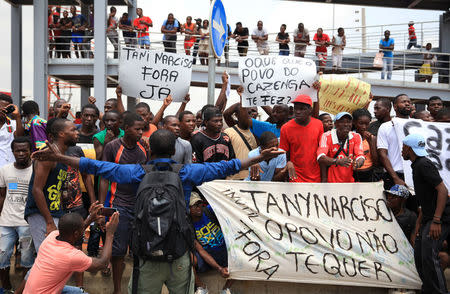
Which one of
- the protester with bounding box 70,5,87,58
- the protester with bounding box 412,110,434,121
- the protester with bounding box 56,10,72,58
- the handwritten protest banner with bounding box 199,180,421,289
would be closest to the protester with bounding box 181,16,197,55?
the protester with bounding box 70,5,87,58

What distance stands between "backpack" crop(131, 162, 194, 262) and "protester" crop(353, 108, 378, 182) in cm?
305

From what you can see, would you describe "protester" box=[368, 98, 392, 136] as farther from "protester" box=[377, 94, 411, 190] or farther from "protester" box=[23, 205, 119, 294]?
"protester" box=[23, 205, 119, 294]

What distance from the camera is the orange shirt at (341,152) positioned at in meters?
5.23

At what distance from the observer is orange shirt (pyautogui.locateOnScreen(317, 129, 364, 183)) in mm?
5234

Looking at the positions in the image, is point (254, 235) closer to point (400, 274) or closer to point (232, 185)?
point (232, 185)

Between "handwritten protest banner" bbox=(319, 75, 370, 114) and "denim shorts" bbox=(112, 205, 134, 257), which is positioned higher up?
"handwritten protest banner" bbox=(319, 75, 370, 114)

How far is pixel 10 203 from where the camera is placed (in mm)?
5035

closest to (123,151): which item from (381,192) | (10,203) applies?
(10,203)

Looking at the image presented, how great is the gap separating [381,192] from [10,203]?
413cm

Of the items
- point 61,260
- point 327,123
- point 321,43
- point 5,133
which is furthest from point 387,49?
point 61,260

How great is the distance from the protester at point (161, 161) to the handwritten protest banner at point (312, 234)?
142 centimetres

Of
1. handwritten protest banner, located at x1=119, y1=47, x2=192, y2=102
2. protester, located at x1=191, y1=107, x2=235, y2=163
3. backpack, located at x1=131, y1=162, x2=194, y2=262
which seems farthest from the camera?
handwritten protest banner, located at x1=119, y1=47, x2=192, y2=102

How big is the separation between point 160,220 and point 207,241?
188cm

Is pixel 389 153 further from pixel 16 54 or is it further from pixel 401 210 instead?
pixel 16 54
